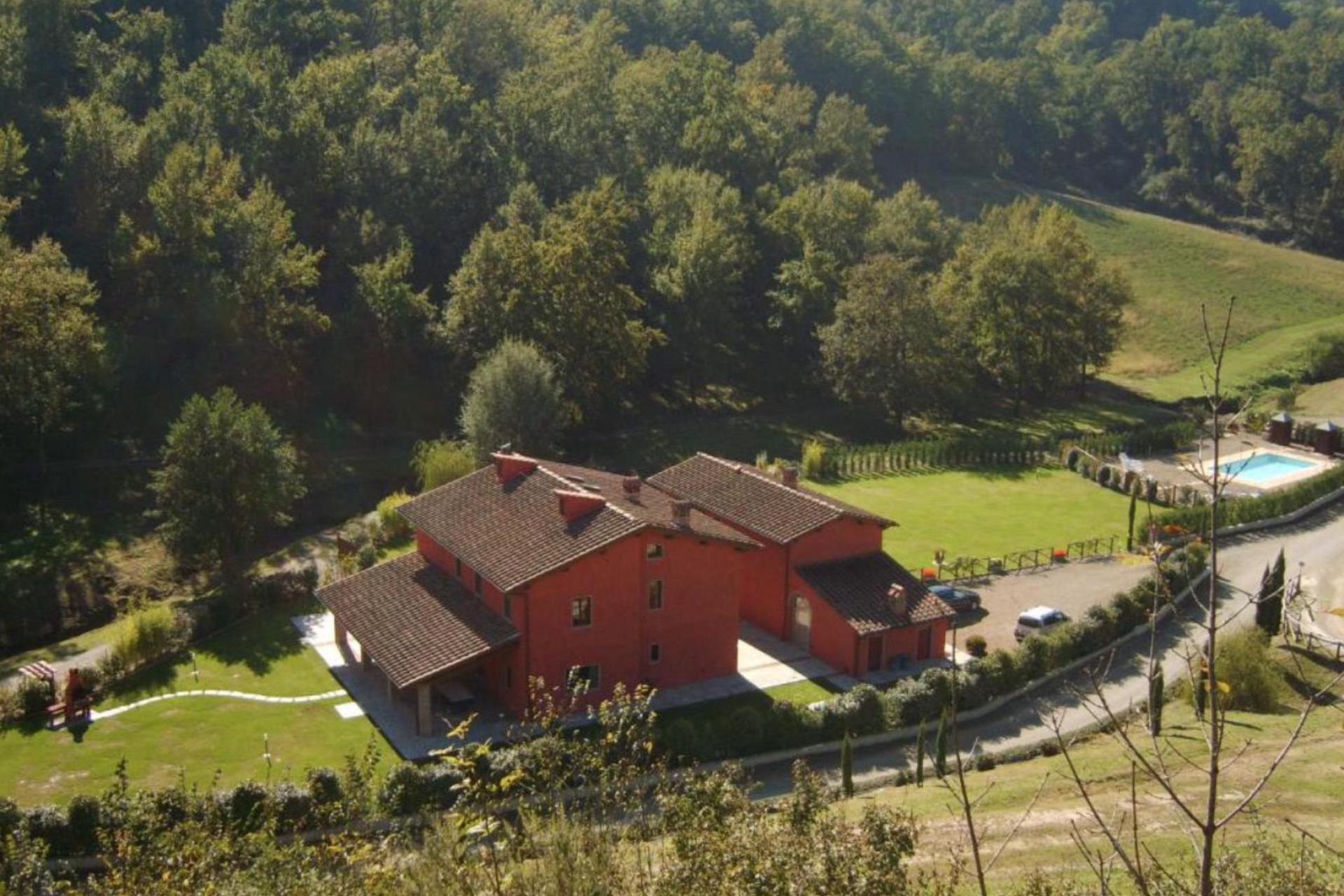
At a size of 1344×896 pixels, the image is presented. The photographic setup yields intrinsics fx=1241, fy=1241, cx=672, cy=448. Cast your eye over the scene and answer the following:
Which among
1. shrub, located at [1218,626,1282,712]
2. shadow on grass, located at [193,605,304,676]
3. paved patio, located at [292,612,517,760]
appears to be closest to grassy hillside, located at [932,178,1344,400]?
shrub, located at [1218,626,1282,712]

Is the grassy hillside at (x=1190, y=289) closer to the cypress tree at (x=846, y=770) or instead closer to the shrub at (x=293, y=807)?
the cypress tree at (x=846, y=770)

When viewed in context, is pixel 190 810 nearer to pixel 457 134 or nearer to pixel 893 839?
pixel 893 839

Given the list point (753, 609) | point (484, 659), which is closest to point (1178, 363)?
point (753, 609)

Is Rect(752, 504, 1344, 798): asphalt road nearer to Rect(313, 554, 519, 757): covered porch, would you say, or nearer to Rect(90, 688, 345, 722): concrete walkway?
Rect(313, 554, 519, 757): covered porch

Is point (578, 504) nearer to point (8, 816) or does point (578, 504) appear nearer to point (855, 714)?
point (855, 714)

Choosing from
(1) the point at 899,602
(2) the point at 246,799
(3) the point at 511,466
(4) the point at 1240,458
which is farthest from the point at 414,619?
(4) the point at 1240,458

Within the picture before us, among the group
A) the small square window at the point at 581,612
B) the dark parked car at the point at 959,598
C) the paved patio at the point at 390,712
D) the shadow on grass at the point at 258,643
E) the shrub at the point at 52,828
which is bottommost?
the dark parked car at the point at 959,598

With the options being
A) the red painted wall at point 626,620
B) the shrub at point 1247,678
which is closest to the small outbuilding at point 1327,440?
the shrub at point 1247,678
